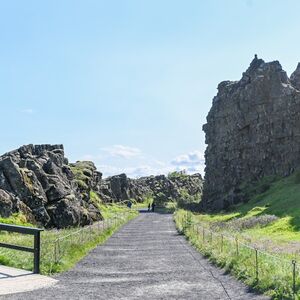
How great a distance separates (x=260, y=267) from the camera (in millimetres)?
16594

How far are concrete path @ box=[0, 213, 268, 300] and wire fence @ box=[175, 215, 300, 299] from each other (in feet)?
1.70

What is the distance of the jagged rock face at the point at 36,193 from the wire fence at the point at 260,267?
18975 millimetres

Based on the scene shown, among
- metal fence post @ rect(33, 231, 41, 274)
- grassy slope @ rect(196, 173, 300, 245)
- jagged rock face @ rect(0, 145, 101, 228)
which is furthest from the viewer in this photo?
jagged rock face @ rect(0, 145, 101, 228)

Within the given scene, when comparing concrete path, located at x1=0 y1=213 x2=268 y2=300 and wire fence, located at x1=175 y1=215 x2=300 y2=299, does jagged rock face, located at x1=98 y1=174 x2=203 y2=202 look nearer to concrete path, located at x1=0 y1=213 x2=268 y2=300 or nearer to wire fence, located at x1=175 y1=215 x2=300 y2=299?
concrete path, located at x1=0 y1=213 x2=268 y2=300

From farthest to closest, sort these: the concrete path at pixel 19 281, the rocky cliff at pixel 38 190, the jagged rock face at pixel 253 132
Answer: the jagged rock face at pixel 253 132, the rocky cliff at pixel 38 190, the concrete path at pixel 19 281

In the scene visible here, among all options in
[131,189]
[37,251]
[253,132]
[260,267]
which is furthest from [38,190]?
[131,189]

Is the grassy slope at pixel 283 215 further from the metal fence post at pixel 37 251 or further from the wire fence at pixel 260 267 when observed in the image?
the metal fence post at pixel 37 251

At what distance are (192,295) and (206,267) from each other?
6094 millimetres

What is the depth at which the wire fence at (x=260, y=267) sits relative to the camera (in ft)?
45.2

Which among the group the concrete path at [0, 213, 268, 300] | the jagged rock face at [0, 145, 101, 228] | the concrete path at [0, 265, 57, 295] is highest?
the jagged rock face at [0, 145, 101, 228]

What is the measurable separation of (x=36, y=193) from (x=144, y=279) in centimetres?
2512

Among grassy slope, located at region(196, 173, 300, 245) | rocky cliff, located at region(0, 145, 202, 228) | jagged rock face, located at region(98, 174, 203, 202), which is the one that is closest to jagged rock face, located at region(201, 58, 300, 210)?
grassy slope, located at region(196, 173, 300, 245)

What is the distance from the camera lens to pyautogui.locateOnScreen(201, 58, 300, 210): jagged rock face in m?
87.5

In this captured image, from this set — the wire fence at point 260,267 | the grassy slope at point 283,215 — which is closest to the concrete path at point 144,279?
the wire fence at point 260,267
